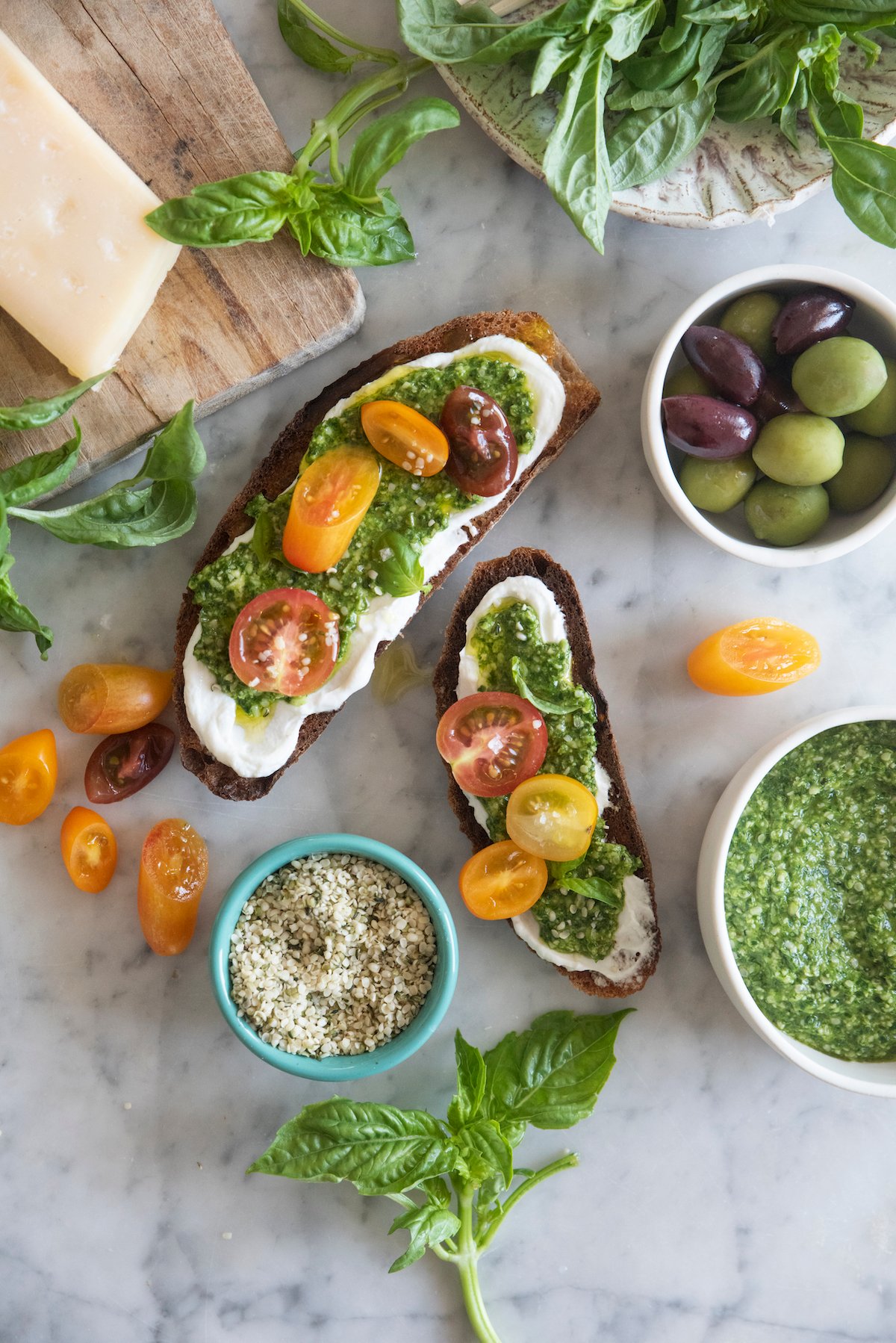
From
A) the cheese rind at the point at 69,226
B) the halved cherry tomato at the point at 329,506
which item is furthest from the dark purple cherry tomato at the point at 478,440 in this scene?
the cheese rind at the point at 69,226

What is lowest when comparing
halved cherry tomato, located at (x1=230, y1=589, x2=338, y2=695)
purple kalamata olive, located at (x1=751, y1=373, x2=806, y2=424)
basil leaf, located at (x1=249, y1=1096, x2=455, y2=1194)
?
basil leaf, located at (x1=249, y1=1096, x2=455, y2=1194)

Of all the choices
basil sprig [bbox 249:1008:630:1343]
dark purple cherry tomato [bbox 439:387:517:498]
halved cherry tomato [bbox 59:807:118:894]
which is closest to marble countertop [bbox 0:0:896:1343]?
halved cherry tomato [bbox 59:807:118:894]

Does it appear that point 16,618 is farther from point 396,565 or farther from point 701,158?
point 701,158

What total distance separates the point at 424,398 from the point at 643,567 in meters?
0.73

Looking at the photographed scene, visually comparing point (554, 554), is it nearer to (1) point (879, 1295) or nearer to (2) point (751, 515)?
(2) point (751, 515)

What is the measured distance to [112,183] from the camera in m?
2.03

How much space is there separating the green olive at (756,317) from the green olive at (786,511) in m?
0.31

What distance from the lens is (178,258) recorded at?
219 cm

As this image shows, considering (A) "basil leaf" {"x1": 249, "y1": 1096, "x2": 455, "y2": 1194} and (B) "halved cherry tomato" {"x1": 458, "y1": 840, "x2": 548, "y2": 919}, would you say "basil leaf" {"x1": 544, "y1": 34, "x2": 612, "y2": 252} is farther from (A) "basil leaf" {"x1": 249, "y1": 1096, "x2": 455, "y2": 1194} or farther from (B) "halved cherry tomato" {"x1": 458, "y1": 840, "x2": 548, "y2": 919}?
(A) "basil leaf" {"x1": 249, "y1": 1096, "x2": 455, "y2": 1194}

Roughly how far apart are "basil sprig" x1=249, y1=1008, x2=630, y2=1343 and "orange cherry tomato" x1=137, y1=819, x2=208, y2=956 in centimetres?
54

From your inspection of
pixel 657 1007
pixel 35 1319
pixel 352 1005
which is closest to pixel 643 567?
pixel 657 1007

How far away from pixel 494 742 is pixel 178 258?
1.35m

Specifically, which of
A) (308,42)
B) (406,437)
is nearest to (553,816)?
(406,437)

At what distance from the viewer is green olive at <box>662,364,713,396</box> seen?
2.15 metres
